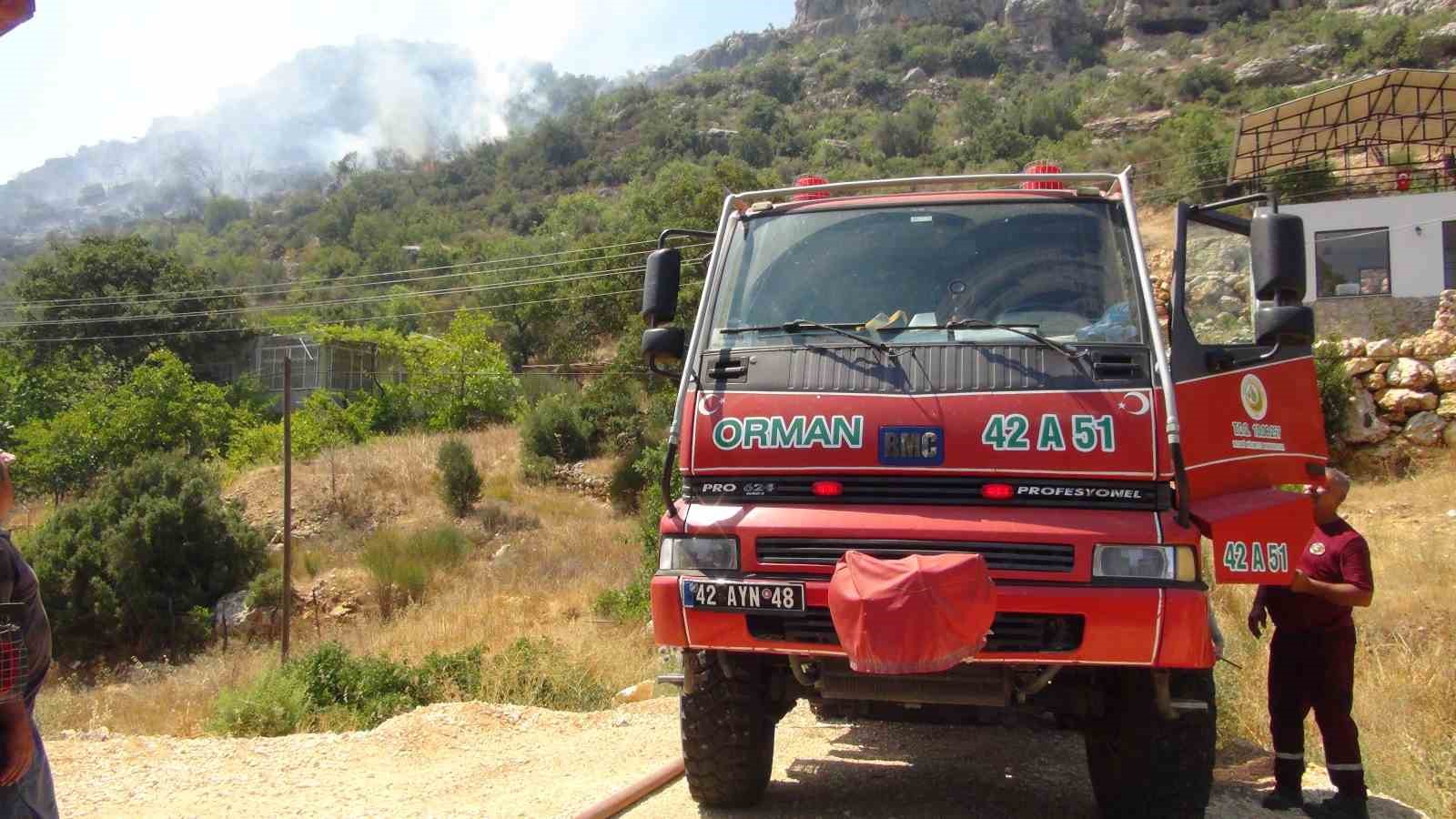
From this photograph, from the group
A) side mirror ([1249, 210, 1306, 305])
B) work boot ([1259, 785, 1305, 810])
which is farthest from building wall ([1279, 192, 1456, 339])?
side mirror ([1249, 210, 1306, 305])

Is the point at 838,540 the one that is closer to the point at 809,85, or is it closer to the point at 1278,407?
the point at 1278,407

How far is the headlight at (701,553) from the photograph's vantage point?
452 centimetres

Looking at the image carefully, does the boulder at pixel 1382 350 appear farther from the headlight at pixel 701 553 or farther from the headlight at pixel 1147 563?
the headlight at pixel 701 553

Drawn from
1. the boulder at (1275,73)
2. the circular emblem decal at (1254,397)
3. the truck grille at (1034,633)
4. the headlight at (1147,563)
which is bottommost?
the truck grille at (1034,633)

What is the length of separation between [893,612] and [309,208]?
5268 inches

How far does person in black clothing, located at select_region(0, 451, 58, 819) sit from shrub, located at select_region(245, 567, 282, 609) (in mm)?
25061

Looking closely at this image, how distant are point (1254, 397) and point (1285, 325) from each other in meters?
0.57

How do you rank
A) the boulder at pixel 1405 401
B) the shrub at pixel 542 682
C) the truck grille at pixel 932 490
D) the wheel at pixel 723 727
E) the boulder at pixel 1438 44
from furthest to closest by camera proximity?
the boulder at pixel 1438 44, the boulder at pixel 1405 401, the shrub at pixel 542 682, the wheel at pixel 723 727, the truck grille at pixel 932 490

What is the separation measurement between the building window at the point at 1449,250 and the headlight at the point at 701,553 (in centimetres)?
2811

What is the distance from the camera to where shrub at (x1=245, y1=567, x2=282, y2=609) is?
26812 millimetres

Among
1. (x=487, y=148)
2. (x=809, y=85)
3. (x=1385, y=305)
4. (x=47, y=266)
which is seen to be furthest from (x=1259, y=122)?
(x=487, y=148)

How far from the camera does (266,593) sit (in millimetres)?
26906

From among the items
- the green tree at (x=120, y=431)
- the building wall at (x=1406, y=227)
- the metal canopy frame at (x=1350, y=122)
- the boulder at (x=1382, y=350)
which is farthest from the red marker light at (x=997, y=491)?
the green tree at (x=120, y=431)

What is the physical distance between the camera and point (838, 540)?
4.36 meters
